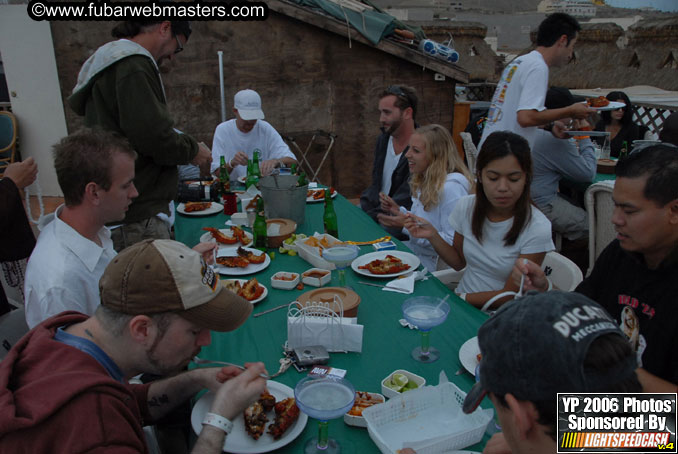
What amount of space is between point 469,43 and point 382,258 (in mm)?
10820

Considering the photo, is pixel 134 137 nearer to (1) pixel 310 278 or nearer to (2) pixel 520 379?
(1) pixel 310 278

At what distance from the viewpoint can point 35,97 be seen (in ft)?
23.0

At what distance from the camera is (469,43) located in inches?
473

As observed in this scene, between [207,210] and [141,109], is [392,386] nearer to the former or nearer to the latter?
[141,109]

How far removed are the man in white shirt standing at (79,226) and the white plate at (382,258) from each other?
130cm

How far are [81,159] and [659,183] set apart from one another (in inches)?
94.1

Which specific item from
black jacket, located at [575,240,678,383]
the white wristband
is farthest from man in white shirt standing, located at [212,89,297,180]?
the white wristband

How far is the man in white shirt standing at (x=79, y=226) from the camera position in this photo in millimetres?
1941

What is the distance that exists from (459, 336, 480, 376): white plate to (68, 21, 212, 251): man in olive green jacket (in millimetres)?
2239

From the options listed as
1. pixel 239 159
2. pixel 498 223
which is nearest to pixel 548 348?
pixel 498 223

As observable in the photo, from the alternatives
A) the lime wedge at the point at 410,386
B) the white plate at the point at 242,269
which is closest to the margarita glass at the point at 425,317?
the lime wedge at the point at 410,386

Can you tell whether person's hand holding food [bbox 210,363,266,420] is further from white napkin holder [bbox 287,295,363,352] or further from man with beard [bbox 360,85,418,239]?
man with beard [bbox 360,85,418,239]

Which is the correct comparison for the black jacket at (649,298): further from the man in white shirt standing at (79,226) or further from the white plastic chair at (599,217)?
the man in white shirt standing at (79,226)

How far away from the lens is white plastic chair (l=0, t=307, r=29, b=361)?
2108 millimetres
